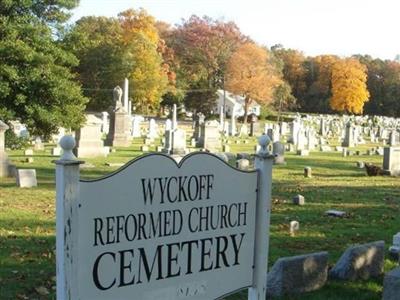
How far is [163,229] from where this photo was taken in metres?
3.50

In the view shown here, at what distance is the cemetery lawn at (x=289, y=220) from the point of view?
6289mm

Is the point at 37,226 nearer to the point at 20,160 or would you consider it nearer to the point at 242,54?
the point at 20,160

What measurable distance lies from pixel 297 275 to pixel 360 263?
3.54ft

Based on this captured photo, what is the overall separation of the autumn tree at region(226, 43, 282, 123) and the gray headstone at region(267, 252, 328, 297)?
55561mm

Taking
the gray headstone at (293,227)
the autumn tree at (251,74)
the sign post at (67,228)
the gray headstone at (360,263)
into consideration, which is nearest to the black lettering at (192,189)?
the sign post at (67,228)

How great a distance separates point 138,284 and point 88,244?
41 centimetres

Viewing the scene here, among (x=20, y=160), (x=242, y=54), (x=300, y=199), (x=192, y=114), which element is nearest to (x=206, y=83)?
(x=192, y=114)

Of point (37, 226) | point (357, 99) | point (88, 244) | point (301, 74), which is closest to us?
point (88, 244)

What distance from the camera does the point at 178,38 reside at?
2970 inches

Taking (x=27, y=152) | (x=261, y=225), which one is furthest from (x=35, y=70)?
(x=261, y=225)

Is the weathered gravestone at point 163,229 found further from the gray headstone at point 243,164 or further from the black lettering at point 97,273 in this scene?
the gray headstone at point 243,164

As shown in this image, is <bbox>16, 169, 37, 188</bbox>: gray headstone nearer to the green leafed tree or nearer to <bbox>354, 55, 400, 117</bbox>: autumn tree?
the green leafed tree

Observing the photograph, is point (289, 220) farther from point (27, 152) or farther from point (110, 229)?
point (27, 152)

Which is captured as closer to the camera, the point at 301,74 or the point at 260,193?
the point at 260,193
